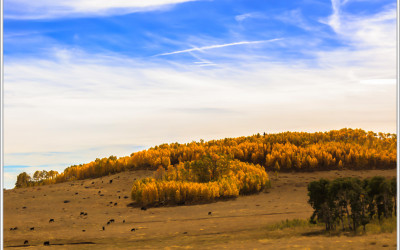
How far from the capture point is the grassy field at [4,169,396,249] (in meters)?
10.8

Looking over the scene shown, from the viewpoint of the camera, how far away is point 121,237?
42.7 feet

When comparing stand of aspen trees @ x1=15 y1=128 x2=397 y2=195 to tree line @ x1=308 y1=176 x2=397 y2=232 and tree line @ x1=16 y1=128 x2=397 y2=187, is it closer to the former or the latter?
tree line @ x1=16 y1=128 x2=397 y2=187

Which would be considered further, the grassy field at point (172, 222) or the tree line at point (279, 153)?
the tree line at point (279, 153)

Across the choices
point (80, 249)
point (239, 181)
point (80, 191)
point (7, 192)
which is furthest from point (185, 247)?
point (7, 192)

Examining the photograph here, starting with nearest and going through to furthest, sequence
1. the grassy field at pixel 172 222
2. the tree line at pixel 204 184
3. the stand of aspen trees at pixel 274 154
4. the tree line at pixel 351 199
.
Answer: the grassy field at pixel 172 222, the tree line at pixel 351 199, the tree line at pixel 204 184, the stand of aspen trees at pixel 274 154

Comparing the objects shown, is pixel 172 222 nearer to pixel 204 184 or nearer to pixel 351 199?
pixel 204 184

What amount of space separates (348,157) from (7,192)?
2123 cm

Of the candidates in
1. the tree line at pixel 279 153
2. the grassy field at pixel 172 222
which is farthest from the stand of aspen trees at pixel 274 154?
the grassy field at pixel 172 222

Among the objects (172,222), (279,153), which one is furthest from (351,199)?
(279,153)

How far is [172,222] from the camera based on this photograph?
1552 centimetres

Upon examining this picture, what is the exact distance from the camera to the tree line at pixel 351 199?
11531 millimetres

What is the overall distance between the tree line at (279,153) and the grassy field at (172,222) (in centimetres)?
110

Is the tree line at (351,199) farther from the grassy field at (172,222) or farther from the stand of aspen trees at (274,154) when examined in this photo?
the stand of aspen trees at (274,154)

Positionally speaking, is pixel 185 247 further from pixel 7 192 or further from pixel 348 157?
pixel 7 192
